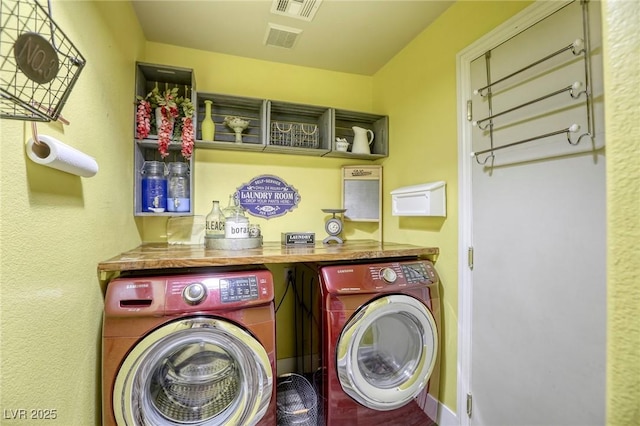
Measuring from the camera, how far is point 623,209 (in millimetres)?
345

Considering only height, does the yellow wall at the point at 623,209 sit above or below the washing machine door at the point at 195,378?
above

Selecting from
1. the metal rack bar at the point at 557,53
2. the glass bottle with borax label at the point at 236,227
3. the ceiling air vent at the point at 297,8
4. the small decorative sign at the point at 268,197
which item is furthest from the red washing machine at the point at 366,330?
the ceiling air vent at the point at 297,8

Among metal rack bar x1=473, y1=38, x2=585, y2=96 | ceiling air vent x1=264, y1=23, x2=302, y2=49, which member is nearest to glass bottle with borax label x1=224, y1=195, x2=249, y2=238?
ceiling air vent x1=264, y1=23, x2=302, y2=49

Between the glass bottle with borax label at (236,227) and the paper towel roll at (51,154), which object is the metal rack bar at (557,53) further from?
the paper towel roll at (51,154)

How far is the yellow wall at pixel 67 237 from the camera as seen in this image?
2.19 ft

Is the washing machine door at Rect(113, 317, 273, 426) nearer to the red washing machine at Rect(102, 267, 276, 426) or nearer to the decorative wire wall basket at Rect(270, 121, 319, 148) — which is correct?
the red washing machine at Rect(102, 267, 276, 426)

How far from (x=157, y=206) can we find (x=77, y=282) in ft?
2.86

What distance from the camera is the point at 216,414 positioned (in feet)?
4.25

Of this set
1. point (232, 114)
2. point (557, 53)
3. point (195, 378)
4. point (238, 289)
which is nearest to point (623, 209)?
point (557, 53)

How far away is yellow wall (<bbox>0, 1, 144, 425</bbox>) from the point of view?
669mm

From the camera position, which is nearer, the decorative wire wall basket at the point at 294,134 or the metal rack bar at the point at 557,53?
the metal rack bar at the point at 557,53

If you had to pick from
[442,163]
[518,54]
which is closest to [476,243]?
[442,163]

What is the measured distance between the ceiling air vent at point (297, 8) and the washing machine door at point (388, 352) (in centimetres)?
178

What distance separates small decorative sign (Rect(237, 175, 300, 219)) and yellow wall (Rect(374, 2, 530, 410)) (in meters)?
0.91
